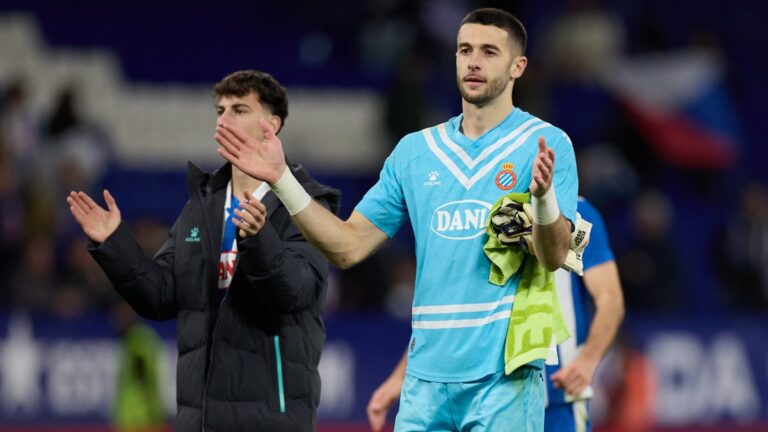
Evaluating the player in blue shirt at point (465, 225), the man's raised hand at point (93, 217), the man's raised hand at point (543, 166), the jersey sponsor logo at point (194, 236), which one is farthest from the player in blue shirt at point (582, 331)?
the man's raised hand at point (543, 166)

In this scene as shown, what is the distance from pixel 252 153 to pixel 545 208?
46.5 inches

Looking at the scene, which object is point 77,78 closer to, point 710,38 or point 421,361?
point 710,38

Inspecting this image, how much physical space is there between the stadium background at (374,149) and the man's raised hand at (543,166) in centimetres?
829

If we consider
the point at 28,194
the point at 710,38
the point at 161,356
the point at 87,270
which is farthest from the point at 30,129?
the point at 710,38

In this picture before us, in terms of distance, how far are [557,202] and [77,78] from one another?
502 inches

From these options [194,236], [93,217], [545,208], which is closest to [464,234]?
[545,208]

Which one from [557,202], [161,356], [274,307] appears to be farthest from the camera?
[161,356]

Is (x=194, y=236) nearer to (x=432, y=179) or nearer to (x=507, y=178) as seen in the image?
(x=432, y=179)

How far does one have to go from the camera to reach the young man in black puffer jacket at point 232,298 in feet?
23.0

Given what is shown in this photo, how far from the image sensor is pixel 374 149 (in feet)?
62.1

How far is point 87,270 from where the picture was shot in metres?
14.8

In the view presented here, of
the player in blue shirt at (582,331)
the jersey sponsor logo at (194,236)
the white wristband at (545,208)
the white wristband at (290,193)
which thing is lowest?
the player in blue shirt at (582,331)

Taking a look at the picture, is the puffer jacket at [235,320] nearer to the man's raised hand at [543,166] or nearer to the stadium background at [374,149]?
the man's raised hand at [543,166]

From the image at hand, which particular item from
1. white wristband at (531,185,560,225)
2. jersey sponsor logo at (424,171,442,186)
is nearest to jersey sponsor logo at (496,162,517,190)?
jersey sponsor logo at (424,171,442,186)
